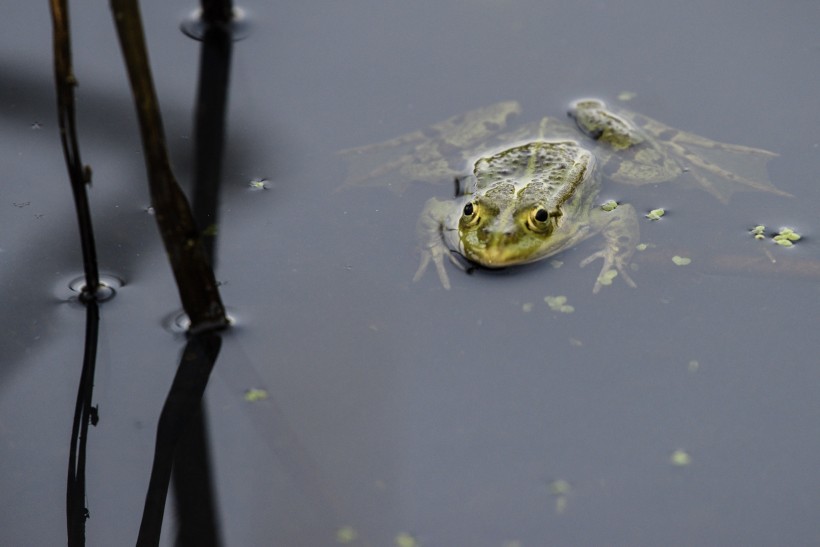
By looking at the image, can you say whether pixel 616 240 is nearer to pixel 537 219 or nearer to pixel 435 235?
pixel 537 219

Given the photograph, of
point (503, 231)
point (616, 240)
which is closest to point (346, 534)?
point (503, 231)

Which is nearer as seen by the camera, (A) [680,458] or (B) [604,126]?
(A) [680,458]

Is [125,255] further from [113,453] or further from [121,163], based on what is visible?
[113,453]

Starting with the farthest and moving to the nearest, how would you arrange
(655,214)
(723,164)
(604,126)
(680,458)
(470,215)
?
1. (604,126)
2. (723,164)
3. (655,214)
4. (470,215)
5. (680,458)

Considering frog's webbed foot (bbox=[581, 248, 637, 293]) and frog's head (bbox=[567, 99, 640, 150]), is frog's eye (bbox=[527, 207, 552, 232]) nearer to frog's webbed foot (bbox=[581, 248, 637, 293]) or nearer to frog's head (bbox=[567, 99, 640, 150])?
frog's webbed foot (bbox=[581, 248, 637, 293])

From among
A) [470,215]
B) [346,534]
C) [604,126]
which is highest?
[604,126]

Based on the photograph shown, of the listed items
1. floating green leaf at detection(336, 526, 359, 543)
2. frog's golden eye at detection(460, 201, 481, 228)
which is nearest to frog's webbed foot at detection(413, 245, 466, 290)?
frog's golden eye at detection(460, 201, 481, 228)
